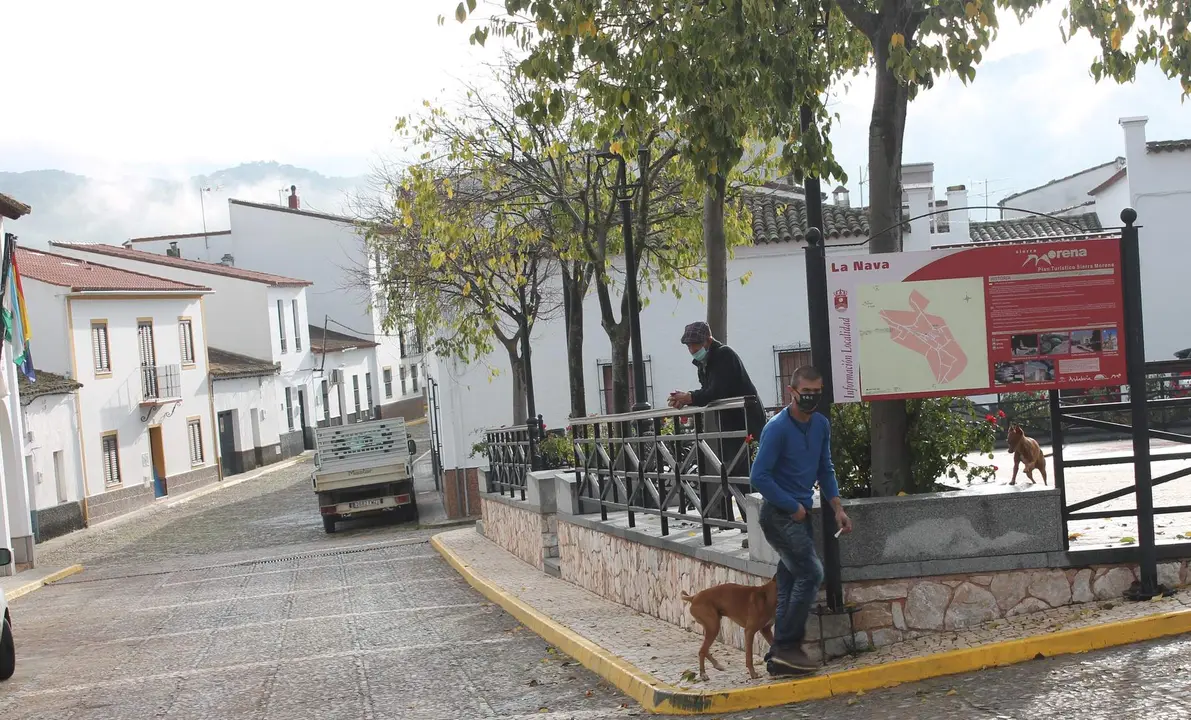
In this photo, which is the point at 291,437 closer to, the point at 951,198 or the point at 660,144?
the point at 951,198

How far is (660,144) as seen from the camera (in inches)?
655

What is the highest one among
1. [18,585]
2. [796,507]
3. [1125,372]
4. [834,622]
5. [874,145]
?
[874,145]

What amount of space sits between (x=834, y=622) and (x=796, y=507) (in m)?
0.81

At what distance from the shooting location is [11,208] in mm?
25969

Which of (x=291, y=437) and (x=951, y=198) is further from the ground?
(x=951, y=198)

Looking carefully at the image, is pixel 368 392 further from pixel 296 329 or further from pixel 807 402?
pixel 807 402

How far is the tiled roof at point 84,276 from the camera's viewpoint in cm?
3562

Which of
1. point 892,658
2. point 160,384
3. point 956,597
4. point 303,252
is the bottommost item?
point 892,658

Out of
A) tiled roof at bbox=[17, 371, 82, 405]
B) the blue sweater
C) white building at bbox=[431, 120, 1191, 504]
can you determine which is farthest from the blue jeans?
tiled roof at bbox=[17, 371, 82, 405]

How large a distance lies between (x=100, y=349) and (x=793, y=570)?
34288 mm

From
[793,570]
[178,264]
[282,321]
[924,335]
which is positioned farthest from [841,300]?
[282,321]

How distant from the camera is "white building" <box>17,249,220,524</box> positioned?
34781 millimetres

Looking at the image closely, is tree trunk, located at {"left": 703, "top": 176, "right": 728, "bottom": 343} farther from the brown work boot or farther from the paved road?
the brown work boot

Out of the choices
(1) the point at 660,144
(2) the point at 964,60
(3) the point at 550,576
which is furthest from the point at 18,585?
(2) the point at 964,60
